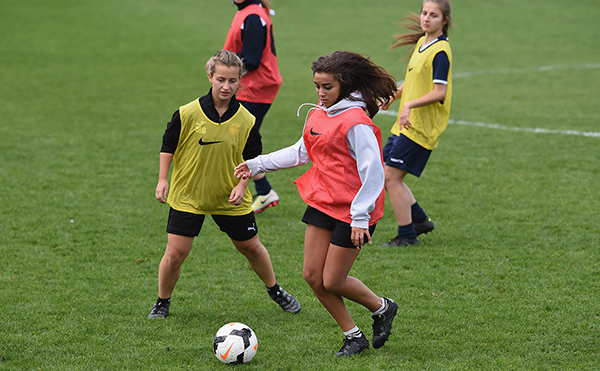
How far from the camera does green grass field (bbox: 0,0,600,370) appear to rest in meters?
4.22

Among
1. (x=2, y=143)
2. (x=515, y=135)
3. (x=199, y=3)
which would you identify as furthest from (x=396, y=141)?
(x=199, y=3)

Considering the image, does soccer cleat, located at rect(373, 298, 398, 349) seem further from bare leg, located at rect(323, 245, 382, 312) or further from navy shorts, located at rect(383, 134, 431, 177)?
navy shorts, located at rect(383, 134, 431, 177)

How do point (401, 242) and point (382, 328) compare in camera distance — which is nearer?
point (382, 328)

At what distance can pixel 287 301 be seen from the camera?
15.9ft

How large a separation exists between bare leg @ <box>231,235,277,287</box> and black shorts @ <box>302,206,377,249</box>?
31.6 inches

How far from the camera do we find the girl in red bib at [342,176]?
369cm

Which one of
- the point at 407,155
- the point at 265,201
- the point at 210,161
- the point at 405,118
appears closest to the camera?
the point at 210,161

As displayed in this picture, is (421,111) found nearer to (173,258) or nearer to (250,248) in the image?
(250,248)

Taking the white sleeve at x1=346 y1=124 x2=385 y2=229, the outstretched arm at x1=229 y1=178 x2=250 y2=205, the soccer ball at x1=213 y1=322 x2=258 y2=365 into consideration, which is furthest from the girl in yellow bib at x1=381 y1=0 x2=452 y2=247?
the soccer ball at x1=213 y1=322 x2=258 y2=365

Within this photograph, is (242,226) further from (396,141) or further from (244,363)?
(396,141)

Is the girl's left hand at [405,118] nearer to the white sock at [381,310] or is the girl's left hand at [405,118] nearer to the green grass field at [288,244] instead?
the green grass field at [288,244]

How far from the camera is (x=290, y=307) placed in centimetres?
483

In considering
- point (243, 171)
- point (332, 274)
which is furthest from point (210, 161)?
point (332, 274)

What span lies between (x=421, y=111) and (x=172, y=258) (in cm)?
285
